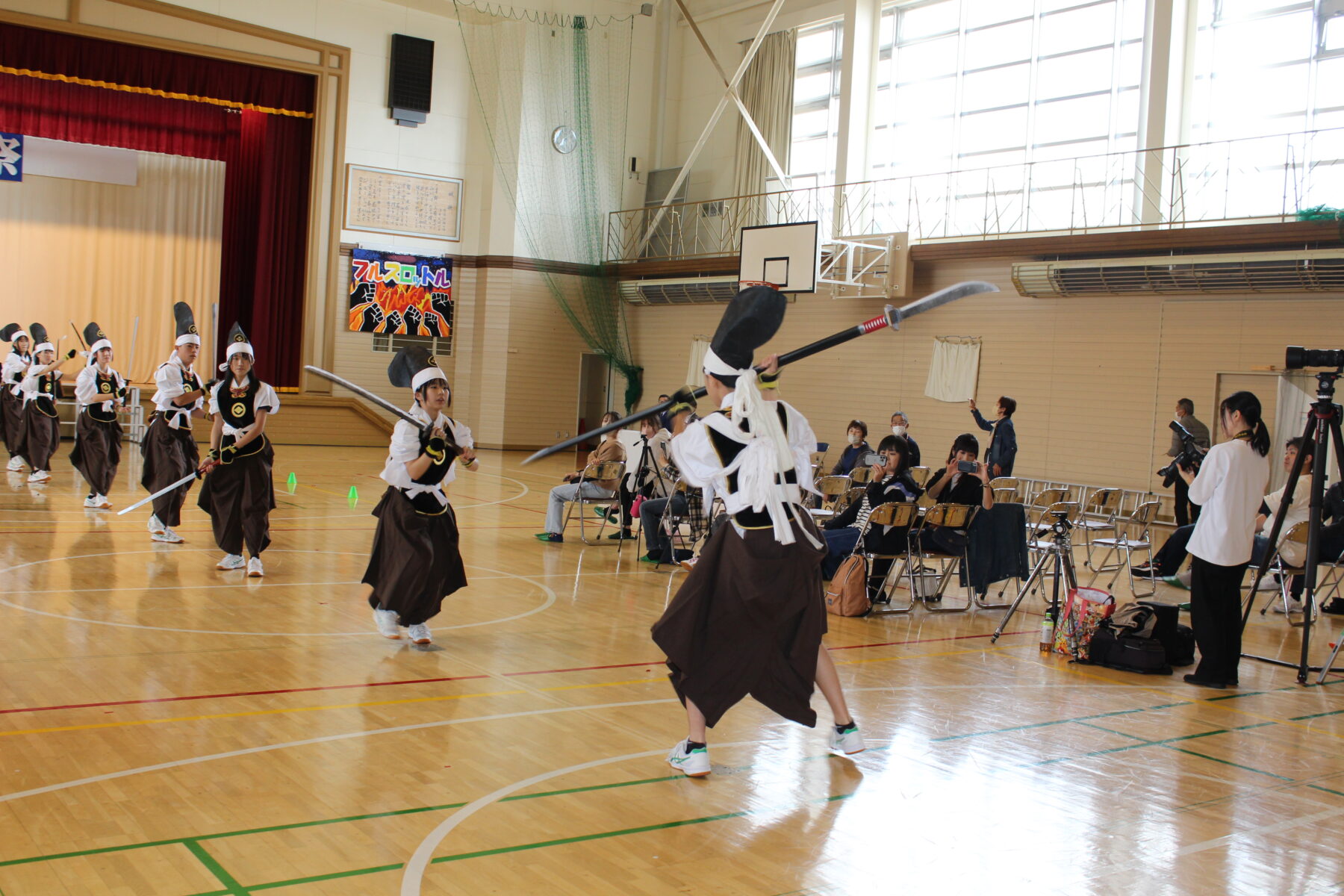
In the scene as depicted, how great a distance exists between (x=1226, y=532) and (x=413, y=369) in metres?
4.80

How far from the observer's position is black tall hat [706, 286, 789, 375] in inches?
183

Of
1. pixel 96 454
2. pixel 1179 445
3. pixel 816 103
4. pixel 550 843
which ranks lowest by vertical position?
pixel 550 843

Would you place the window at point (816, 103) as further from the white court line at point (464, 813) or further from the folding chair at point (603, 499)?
the white court line at point (464, 813)

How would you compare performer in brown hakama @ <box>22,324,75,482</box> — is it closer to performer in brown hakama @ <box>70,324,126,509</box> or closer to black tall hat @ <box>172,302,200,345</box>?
performer in brown hakama @ <box>70,324,126,509</box>

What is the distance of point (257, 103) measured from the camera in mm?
21281

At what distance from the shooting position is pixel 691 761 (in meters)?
4.59

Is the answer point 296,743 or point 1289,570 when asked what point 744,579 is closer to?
point 296,743

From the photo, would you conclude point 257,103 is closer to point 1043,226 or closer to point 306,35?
point 306,35

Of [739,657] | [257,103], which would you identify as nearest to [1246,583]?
[739,657]

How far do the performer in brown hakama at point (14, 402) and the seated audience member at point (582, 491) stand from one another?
7662mm

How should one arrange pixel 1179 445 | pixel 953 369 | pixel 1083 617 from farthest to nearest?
1. pixel 953 369
2. pixel 1179 445
3. pixel 1083 617

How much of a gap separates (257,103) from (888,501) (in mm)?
17015

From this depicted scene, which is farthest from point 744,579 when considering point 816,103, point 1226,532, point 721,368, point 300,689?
point 816,103

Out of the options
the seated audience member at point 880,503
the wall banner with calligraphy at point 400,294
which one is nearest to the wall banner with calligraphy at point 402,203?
the wall banner with calligraphy at point 400,294
